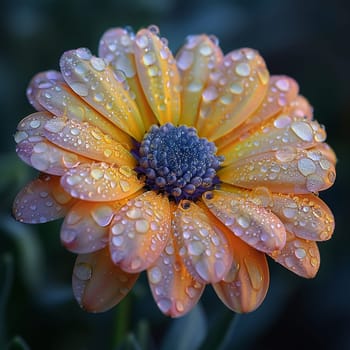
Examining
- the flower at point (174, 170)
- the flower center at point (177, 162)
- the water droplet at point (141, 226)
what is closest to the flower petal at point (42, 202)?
the flower at point (174, 170)

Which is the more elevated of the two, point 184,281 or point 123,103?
point 123,103

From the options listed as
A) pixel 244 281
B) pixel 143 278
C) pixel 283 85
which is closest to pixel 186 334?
pixel 143 278

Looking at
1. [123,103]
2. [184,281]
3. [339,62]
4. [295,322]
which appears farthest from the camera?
[339,62]

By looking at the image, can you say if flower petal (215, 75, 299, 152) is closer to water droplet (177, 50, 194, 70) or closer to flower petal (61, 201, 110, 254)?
water droplet (177, 50, 194, 70)

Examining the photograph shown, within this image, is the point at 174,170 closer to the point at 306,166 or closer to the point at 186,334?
the point at 306,166

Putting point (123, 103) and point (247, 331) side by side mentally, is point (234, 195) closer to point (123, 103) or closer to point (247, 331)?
point (123, 103)

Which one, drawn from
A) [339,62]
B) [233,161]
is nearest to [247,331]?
[233,161]
